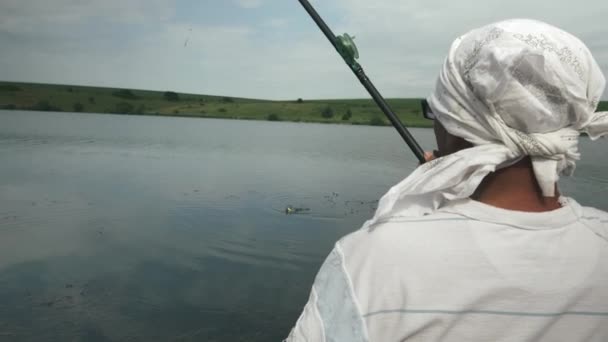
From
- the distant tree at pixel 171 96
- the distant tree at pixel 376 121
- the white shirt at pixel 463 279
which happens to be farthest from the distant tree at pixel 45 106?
the white shirt at pixel 463 279

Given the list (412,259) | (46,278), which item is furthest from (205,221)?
(412,259)

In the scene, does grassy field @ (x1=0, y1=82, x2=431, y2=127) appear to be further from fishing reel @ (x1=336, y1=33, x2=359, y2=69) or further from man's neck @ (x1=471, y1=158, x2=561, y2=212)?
man's neck @ (x1=471, y1=158, x2=561, y2=212)

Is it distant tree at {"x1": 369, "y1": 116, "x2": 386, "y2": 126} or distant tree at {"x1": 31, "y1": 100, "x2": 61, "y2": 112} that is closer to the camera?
distant tree at {"x1": 369, "y1": 116, "x2": 386, "y2": 126}

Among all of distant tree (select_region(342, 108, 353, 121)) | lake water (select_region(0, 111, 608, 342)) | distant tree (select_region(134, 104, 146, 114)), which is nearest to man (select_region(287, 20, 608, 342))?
lake water (select_region(0, 111, 608, 342))

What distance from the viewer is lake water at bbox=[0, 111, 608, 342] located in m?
6.07

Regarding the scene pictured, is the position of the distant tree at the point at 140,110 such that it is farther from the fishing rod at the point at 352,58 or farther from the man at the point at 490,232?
the man at the point at 490,232

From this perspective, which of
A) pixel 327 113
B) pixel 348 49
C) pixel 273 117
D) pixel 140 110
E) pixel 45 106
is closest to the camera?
pixel 348 49

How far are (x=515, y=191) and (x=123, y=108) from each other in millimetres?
90292

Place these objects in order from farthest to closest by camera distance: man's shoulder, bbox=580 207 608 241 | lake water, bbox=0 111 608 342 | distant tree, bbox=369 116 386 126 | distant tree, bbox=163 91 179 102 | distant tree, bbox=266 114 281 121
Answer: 1. distant tree, bbox=163 91 179 102
2. distant tree, bbox=266 114 281 121
3. distant tree, bbox=369 116 386 126
4. lake water, bbox=0 111 608 342
5. man's shoulder, bbox=580 207 608 241

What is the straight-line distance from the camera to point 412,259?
113 cm

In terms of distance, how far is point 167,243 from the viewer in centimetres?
888

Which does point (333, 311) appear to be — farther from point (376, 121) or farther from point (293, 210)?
point (376, 121)

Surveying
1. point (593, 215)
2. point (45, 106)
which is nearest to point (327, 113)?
point (45, 106)

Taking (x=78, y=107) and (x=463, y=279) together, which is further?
(x=78, y=107)
